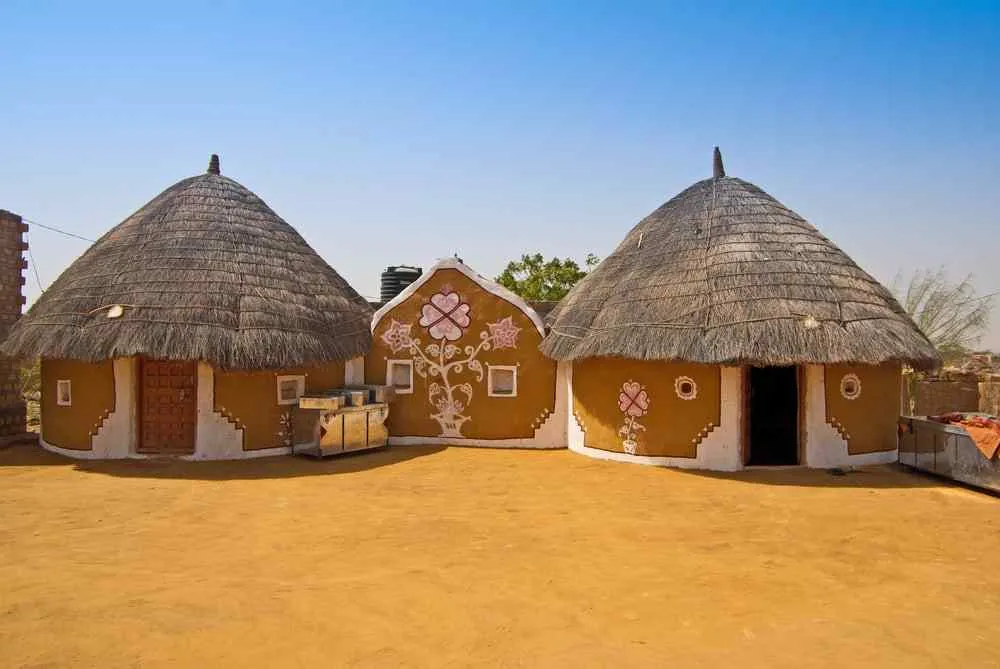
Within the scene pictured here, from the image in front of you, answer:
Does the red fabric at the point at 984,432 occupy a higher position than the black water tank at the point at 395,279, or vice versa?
the black water tank at the point at 395,279

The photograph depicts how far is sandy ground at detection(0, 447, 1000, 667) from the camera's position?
3662 millimetres

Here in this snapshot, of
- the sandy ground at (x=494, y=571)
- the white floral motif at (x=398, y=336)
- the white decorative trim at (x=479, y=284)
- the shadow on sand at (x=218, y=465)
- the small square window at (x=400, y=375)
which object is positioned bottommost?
the sandy ground at (x=494, y=571)

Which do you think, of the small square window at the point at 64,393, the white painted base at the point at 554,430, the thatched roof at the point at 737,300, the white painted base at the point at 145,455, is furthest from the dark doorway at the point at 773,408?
the small square window at the point at 64,393

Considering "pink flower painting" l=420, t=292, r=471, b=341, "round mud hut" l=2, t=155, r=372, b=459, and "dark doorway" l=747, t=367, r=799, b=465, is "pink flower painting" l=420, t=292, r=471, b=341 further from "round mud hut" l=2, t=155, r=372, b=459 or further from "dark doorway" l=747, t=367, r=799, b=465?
"dark doorway" l=747, t=367, r=799, b=465

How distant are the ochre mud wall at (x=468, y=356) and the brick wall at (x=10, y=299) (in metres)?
6.32

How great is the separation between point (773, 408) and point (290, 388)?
8090 mm

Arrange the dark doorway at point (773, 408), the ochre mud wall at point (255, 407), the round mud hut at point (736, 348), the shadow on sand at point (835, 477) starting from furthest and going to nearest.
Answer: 1. the dark doorway at point (773, 408)
2. the ochre mud wall at point (255, 407)
3. the round mud hut at point (736, 348)
4. the shadow on sand at point (835, 477)

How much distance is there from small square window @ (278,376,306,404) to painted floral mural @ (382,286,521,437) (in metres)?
1.86

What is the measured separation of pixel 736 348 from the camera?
8.43m

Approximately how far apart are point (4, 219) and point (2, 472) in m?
4.61

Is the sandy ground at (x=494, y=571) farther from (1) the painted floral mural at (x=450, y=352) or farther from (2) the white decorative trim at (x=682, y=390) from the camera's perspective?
(1) the painted floral mural at (x=450, y=352)

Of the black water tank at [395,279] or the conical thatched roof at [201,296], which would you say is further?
the black water tank at [395,279]

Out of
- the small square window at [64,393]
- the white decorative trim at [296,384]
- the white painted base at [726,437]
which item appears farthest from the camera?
the white decorative trim at [296,384]

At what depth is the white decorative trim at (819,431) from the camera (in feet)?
29.5
